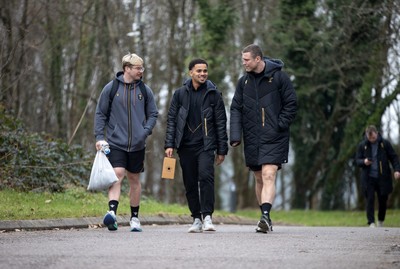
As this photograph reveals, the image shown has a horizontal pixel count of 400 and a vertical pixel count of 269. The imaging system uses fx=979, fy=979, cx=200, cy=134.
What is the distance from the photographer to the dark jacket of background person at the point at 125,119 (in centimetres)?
1230

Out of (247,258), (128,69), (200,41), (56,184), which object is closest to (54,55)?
(200,41)

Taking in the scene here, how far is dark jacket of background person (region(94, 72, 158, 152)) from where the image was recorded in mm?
12297

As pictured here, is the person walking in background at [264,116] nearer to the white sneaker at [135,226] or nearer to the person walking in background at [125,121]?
the person walking in background at [125,121]

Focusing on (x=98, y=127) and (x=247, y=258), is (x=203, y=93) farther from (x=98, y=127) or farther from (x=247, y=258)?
(x=247, y=258)

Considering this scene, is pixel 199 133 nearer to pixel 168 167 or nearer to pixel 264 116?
pixel 168 167

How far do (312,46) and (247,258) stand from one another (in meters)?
25.0

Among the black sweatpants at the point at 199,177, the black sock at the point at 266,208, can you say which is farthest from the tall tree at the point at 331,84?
the black sock at the point at 266,208

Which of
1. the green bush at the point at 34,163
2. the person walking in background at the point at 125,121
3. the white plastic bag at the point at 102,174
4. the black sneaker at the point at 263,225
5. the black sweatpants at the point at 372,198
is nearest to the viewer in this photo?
the black sneaker at the point at 263,225

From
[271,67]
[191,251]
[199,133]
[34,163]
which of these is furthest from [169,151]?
[34,163]

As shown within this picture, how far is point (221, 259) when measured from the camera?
800 cm

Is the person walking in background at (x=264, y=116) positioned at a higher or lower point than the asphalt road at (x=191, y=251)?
higher

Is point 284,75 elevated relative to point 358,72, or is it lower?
lower

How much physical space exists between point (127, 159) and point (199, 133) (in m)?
1.01

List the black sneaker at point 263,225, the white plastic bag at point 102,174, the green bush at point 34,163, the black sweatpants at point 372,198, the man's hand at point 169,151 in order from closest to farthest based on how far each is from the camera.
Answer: the black sneaker at point 263,225
the white plastic bag at point 102,174
the man's hand at point 169,151
the green bush at point 34,163
the black sweatpants at point 372,198
